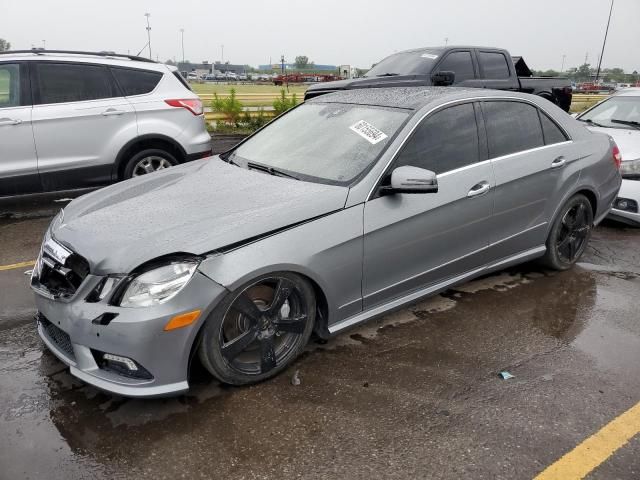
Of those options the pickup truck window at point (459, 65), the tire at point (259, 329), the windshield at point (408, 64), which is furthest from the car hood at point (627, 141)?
the tire at point (259, 329)

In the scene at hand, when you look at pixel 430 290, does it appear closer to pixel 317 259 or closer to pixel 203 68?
pixel 317 259

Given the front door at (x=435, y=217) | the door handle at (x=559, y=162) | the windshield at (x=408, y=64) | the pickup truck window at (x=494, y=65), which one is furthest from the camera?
the pickup truck window at (x=494, y=65)

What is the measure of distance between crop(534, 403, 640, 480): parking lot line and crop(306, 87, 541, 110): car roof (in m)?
2.17

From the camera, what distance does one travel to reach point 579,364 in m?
3.22

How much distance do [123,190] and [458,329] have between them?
243cm

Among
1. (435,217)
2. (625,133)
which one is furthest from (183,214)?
(625,133)

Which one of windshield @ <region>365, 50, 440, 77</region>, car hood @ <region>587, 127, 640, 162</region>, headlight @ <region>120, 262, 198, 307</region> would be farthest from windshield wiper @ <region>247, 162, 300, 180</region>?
windshield @ <region>365, 50, 440, 77</region>

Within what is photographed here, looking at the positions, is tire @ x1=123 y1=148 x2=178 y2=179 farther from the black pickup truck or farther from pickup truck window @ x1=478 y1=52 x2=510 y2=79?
pickup truck window @ x1=478 y1=52 x2=510 y2=79

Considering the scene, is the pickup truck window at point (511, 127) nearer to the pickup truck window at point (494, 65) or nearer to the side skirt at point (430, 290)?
the side skirt at point (430, 290)

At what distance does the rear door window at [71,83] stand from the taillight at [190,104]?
66 cm

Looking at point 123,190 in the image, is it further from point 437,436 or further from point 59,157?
point 59,157

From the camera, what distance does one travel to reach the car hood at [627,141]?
578 centimetres

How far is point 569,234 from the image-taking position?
4527mm

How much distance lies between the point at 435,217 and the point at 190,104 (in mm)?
4280
